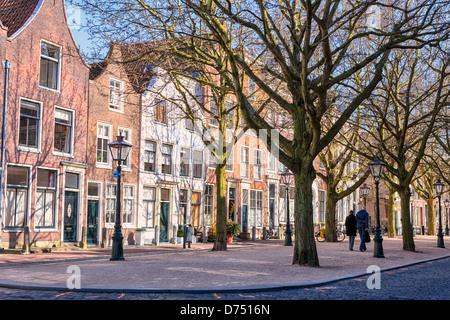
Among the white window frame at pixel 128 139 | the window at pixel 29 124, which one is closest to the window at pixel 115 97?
the white window frame at pixel 128 139

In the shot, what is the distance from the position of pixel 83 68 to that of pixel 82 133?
323 centimetres

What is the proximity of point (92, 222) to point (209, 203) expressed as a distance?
10242 mm

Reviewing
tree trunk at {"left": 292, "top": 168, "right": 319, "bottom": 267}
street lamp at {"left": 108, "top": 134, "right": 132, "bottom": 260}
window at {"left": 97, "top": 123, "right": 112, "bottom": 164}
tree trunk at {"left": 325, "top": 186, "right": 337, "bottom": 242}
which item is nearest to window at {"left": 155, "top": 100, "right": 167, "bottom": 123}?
window at {"left": 97, "top": 123, "right": 112, "bottom": 164}

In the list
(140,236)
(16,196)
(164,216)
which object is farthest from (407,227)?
(16,196)

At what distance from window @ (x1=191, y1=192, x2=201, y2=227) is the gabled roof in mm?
14629

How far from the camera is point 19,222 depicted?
904 inches

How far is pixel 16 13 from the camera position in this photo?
25.1 m

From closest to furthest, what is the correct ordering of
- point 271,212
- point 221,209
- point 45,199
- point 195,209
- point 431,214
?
point 221,209 → point 45,199 → point 195,209 → point 271,212 → point 431,214

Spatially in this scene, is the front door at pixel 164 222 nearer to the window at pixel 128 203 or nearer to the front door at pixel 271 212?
the window at pixel 128 203

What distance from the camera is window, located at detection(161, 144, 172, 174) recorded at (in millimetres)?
31469

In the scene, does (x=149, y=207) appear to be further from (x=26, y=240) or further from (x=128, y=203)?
(x=26, y=240)

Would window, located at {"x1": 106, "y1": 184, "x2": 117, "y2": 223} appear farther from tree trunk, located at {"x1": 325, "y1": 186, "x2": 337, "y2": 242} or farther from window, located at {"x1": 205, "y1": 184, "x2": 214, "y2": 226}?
tree trunk, located at {"x1": 325, "y1": 186, "x2": 337, "y2": 242}
